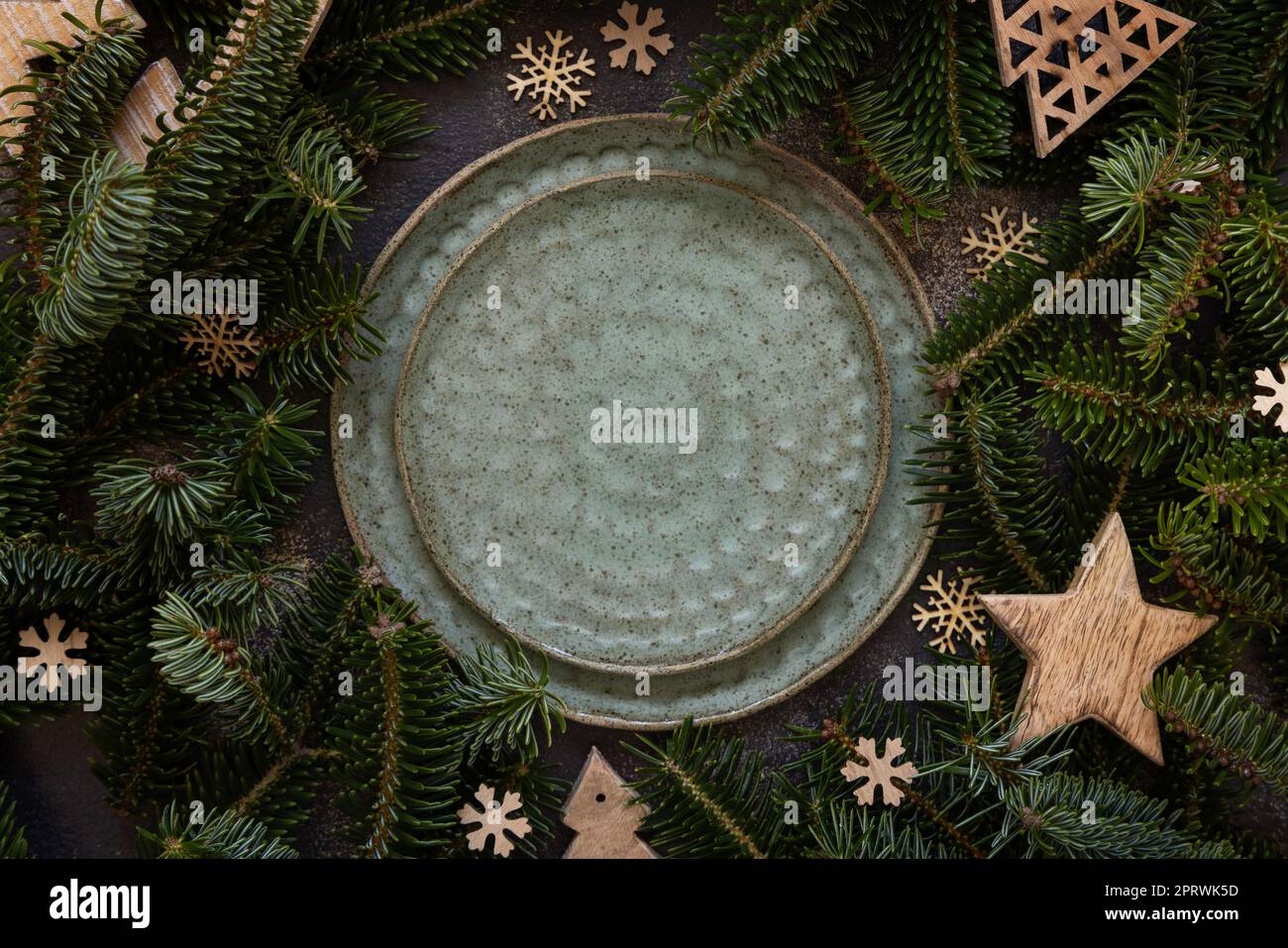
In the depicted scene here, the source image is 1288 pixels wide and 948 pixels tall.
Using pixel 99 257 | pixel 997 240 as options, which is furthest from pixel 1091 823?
pixel 99 257

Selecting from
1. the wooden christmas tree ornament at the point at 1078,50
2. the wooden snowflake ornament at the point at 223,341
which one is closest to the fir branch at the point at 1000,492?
the wooden christmas tree ornament at the point at 1078,50

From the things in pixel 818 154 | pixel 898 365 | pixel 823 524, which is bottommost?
pixel 823 524

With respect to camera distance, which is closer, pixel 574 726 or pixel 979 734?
pixel 979 734

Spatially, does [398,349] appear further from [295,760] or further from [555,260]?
[295,760]

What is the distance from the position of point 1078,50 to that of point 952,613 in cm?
57

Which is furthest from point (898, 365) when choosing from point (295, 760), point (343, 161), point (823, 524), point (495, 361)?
point (295, 760)

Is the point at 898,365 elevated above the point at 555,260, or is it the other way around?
the point at 555,260

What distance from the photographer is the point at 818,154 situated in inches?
44.0

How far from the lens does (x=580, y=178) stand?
3.63 feet

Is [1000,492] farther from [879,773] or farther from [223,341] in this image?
[223,341]

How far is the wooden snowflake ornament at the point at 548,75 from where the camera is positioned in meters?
1.11

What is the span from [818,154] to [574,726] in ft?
2.10

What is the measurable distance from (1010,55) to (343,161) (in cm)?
64

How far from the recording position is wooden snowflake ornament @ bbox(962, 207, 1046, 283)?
1126 mm
